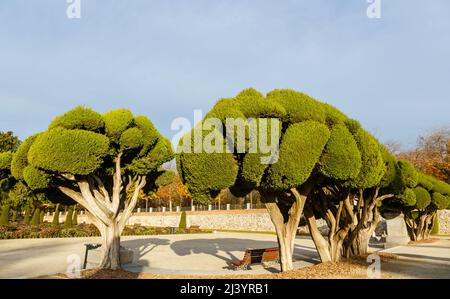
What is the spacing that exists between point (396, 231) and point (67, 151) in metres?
19.6

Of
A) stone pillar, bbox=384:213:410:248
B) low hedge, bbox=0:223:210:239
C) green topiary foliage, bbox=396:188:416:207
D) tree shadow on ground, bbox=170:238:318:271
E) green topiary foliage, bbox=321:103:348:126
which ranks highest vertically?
green topiary foliage, bbox=321:103:348:126

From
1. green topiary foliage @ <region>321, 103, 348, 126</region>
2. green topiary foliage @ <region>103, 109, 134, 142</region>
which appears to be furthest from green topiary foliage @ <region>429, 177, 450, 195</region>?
green topiary foliage @ <region>103, 109, 134, 142</region>

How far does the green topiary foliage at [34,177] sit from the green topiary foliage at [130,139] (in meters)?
2.67

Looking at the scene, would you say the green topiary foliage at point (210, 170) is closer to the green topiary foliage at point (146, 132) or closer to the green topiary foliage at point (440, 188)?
the green topiary foliage at point (146, 132)

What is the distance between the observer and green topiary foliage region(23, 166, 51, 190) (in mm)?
10914

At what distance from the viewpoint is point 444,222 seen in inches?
1328

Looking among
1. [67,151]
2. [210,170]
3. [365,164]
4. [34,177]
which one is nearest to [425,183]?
[365,164]

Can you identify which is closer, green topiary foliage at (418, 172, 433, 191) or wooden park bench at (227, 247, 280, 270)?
wooden park bench at (227, 247, 280, 270)

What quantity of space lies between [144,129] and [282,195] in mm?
5230

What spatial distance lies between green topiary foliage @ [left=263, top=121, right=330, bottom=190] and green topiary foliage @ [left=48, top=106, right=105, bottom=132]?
231 inches

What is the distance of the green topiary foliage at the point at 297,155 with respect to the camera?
8078 millimetres

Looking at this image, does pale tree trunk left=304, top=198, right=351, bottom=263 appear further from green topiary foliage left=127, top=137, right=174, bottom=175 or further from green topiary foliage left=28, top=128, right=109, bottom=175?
green topiary foliage left=28, top=128, right=109, bottom=175

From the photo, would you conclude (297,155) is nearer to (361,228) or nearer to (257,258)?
(257,258)

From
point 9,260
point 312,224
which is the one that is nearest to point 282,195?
point 312,224
